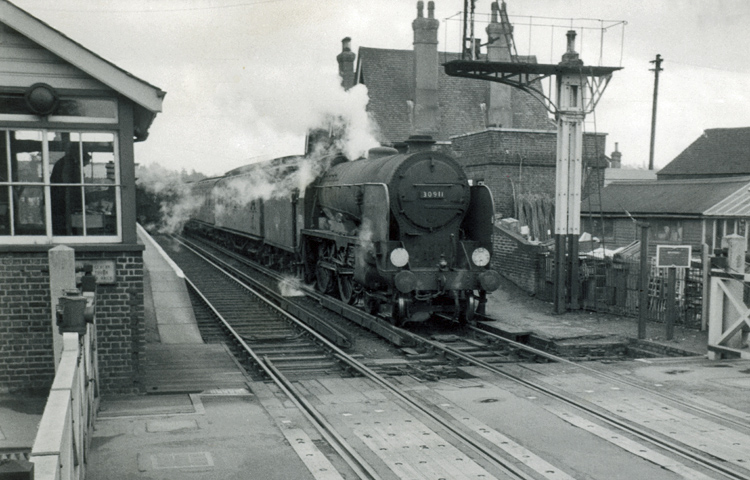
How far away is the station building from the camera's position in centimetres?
785

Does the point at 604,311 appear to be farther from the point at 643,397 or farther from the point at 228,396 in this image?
the point at 228,396

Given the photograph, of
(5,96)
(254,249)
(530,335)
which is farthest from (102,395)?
(254,249)

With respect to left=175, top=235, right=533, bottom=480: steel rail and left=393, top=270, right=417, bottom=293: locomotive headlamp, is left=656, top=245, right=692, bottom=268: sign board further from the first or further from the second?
left=175, top=235, right=533, bottom=480: steel rail

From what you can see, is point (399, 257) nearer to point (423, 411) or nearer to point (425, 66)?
point (423, 411)

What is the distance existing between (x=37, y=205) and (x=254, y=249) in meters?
16.5

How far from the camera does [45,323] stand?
8.01 m

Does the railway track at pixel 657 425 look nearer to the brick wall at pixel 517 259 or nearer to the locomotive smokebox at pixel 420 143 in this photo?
the locomotive smokebox at pixel 420 143

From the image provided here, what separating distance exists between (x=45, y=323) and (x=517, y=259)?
11145 mm

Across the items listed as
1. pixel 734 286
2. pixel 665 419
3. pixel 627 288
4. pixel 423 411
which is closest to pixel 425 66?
pixel 627 288

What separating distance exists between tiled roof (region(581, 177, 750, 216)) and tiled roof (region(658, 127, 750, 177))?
1333cm

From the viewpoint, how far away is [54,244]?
8.05 m

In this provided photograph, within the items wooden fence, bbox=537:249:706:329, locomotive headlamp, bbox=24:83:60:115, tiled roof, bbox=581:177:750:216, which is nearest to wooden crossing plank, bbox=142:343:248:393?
locomotive headlamp, bbox=24:83:60:115

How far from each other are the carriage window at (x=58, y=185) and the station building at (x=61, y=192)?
0.04 feet

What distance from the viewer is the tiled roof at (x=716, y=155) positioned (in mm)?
34875
